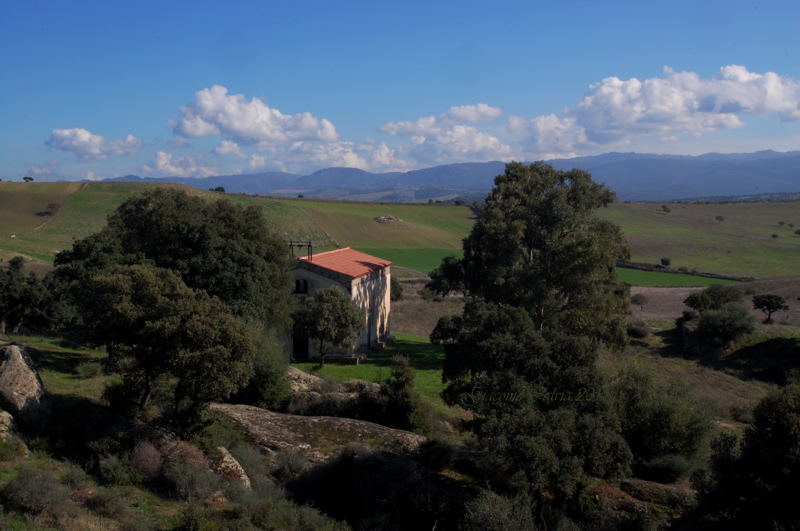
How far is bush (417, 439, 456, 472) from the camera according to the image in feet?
51.6

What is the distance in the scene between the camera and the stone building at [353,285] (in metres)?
34.6

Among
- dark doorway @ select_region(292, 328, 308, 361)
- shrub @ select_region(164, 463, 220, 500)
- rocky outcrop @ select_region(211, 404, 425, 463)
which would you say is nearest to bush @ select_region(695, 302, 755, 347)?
dark doorway @ select_region(292, 328, 308, 361)

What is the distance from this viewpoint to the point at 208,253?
26.1 metres

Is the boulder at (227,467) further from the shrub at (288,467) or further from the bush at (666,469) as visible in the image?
the bush at (666,469)

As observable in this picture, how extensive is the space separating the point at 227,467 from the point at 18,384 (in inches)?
227

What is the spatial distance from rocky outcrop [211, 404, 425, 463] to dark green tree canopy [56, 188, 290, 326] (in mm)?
8153

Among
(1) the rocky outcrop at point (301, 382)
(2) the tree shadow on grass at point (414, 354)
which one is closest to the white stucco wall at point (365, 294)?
(2) the tree shadow on grass at point (414, 354)

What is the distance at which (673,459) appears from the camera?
641 inches

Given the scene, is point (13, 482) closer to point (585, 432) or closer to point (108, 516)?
point (108, 516)

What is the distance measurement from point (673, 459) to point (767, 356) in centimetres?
2465

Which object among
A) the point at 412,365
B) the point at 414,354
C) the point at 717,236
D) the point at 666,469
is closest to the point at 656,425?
the point at 666,469

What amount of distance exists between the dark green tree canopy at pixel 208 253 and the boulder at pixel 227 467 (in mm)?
11419

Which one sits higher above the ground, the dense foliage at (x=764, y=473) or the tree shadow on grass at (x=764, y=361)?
the dense foliage at (x=764, y=473)

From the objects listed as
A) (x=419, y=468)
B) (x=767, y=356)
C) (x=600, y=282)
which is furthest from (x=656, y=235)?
(x=419, y=468)
